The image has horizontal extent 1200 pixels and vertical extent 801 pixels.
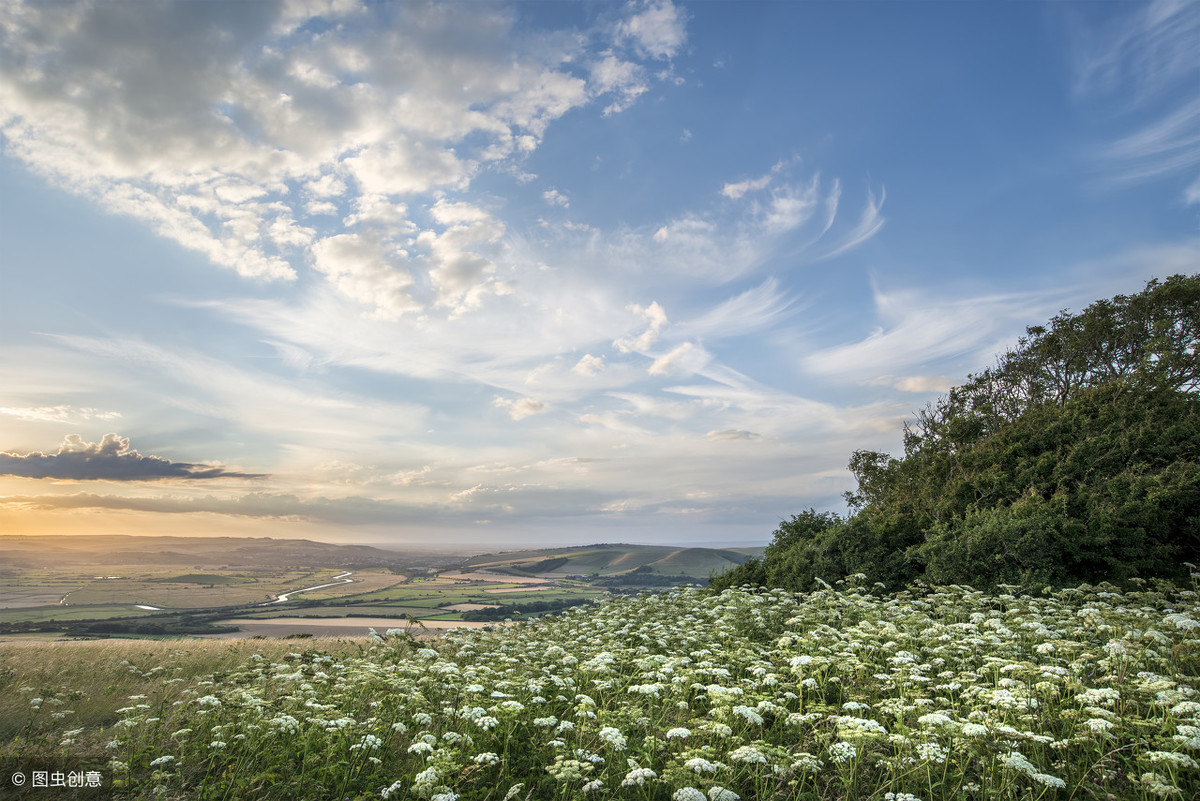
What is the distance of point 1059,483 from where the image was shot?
20281 mm

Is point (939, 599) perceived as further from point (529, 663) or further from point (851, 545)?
point (529, 663)

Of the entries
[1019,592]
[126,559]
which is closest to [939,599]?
[1019,592]

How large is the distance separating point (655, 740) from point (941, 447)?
30157 mm

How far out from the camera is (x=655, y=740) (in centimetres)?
597

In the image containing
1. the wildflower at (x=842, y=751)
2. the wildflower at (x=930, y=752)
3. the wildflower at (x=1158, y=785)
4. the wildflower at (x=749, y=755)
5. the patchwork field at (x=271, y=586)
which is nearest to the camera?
the wildflower at (x=1158, y=785)

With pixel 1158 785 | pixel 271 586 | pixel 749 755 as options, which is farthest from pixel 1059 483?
pixel 271 586

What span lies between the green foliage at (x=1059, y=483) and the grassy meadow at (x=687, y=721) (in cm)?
676

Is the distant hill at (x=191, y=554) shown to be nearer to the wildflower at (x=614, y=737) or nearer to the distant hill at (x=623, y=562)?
the distant hill at (x=623, y=562)

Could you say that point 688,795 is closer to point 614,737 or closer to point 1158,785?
point 614,737

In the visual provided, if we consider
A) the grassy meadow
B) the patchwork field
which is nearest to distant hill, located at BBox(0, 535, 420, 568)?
the patchwork field

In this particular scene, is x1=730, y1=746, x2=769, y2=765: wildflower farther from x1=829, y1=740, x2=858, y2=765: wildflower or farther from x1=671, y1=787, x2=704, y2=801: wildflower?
x1=829, y1=740, x2=858, y2=765: wildflower

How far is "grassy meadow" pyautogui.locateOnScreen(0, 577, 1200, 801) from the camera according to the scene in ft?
17.5

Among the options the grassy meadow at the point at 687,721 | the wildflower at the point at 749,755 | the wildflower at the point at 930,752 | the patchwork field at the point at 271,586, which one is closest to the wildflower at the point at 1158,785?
the grassy meadow at the point at 687,721

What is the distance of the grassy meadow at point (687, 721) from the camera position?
5.34 metres
